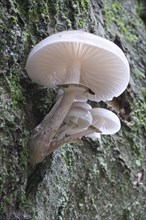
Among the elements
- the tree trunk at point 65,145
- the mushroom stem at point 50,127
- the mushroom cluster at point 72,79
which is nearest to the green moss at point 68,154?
the tree trunk at point 65,145

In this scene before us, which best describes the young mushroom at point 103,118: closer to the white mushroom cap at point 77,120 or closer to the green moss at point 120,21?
the white mushroom cap at point 77,120

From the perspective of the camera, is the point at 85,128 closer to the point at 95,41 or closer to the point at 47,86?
the point at 47,86

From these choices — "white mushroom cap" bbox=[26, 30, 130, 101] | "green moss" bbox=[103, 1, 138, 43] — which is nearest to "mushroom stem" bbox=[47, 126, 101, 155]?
"white mushroom cap" bbox=[26, 30, 130, 101]

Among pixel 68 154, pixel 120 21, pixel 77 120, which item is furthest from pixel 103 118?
pixel 120 21

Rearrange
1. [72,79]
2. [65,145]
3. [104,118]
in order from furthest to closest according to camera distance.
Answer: [65,145], [104,118], [72,79]

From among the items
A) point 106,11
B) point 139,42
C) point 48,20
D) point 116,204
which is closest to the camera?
point 48,20

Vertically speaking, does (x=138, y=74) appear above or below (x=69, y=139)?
below

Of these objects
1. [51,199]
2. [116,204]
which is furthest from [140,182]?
[51,199]

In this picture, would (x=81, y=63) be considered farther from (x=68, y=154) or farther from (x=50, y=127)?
(x=68, y=154)
